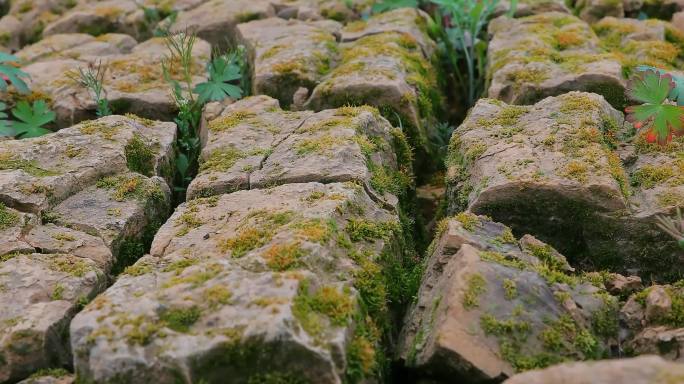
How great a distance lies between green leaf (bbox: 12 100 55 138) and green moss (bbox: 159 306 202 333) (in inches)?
116

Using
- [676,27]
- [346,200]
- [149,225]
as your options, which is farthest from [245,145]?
[676,27]

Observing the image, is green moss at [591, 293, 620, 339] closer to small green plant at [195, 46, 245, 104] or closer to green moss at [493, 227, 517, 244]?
green moss at [493, 227, 517, 244]

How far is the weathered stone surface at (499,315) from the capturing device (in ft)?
8.96

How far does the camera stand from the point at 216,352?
2.57 metres

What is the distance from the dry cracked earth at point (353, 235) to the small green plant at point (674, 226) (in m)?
0.08

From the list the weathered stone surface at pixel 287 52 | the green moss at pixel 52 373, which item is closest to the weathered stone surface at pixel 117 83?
the weathered stone surface at pixel 287 52

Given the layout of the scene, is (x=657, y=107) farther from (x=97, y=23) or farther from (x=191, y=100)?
(x=97, y=23)

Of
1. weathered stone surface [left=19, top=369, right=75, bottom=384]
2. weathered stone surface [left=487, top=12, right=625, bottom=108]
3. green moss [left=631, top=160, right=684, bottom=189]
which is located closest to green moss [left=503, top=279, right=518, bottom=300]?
green moss [left=631, top=160, right=684, bottom=189]

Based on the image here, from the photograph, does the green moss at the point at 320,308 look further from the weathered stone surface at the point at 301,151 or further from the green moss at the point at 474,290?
the weathered stone surface at the point at 301,151

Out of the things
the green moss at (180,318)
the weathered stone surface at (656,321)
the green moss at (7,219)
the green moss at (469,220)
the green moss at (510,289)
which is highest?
the green moss at (180,318)

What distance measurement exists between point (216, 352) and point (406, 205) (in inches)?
81.9

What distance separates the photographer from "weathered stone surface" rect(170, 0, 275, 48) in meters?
7.17

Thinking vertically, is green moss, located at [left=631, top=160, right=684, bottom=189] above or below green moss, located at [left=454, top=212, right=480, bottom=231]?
below

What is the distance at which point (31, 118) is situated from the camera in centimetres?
504
